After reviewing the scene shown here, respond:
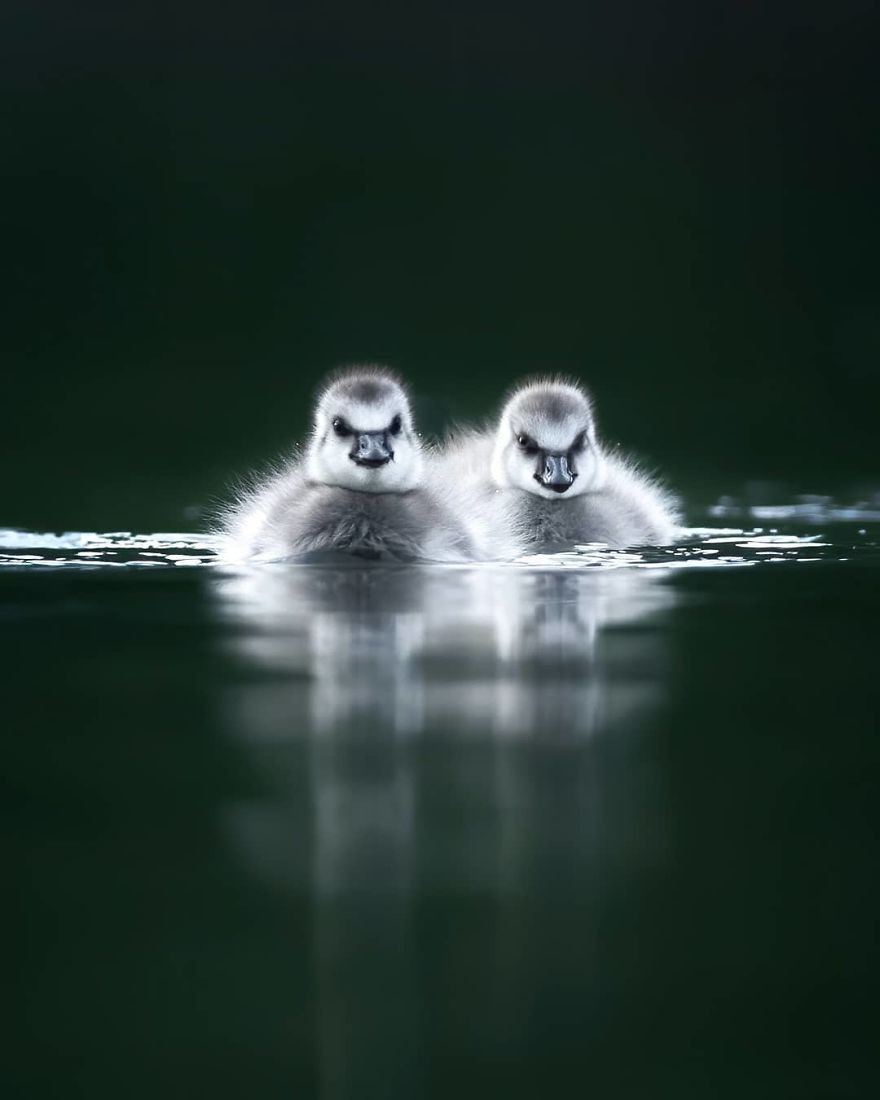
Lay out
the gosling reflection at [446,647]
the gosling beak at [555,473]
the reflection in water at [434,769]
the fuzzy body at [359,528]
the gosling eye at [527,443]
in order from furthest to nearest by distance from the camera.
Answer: the gosling eye at [527,443] < the gosling beak at [555,473] < the fuzzy body at [359,528] < the gosling reflection at [446,647] < the reflection in water at [434,769]

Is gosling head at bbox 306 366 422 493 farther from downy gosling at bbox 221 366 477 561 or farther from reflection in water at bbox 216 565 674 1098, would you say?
reflection in water at bbox 216 565 674 1098

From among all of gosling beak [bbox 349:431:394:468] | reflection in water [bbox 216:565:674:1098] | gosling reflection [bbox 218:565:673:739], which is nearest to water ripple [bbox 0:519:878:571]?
gosling reflection [bbox 218:565:673:739]

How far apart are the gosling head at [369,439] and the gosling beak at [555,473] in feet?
1.67

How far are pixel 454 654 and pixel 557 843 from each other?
Answer: 1.42 metres

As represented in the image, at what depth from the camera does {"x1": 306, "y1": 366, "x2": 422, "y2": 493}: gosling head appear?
18.3 ft

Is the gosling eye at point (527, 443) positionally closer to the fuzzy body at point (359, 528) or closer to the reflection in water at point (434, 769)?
the fuzzy body at point (359, 528)

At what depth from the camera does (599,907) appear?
7.05 ft

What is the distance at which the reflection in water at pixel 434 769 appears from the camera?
1986mm

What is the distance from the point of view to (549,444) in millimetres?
6172

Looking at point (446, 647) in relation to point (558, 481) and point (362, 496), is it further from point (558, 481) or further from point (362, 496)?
point (558, 481)

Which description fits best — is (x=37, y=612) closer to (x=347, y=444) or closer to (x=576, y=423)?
(x=347, y=444)

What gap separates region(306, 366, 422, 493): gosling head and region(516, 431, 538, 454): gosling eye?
0.61 meters

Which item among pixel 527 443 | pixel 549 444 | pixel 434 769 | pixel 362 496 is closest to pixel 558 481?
pixel 549 444

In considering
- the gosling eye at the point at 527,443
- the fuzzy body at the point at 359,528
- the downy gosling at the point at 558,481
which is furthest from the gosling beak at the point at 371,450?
the gosling eye at the point at 527,443
